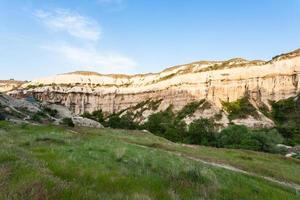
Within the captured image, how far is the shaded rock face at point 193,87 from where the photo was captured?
5541 inches

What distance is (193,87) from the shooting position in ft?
517

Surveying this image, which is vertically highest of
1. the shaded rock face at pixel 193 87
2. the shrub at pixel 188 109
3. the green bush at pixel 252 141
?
the shaded rock face at pixel 193 87

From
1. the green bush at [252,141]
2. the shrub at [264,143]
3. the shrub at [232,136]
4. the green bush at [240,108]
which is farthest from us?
the green bush at [240,108]

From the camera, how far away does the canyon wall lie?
462 ft

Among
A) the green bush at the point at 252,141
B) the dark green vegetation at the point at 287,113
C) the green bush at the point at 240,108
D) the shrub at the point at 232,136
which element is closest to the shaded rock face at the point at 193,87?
the green bush at the point at 240,108

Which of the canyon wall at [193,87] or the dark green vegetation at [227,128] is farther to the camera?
the canyon wall at [193,87]

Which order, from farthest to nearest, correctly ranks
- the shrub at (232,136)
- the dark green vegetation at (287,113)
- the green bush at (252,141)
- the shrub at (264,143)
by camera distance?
the dark green vegetation at (287,113) < the shrub at (232,136) < the shrub at (264,143) < the green bush at (252,141)

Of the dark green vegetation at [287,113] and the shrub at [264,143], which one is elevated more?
the dark green vegetation at [287,113]

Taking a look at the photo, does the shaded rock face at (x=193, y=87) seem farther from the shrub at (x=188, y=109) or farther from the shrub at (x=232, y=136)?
the shrub at (x=232, y=136)

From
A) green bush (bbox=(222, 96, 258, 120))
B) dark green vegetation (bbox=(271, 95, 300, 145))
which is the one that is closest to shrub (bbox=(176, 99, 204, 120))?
green bush (bbox=(222, 96, 258, 120))

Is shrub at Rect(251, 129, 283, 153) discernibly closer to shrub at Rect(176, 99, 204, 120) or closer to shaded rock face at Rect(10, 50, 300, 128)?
shaded rock face at Rect(10, 50, 300, 128)

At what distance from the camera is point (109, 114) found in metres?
181

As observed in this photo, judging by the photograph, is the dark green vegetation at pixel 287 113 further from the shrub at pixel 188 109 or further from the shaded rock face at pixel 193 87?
the shrub at pixel 188 109

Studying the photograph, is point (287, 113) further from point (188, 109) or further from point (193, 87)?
point (193, 87)
